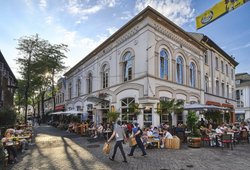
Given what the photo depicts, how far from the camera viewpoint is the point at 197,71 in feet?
75.8

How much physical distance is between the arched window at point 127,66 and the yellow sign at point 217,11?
9.11 m

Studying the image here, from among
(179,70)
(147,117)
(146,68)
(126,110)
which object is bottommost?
(147,117)

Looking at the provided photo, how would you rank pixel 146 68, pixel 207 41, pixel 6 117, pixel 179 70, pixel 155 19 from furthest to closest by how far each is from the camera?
→ 1. pixel 207 41
2. pixel 179 70
3. pixel 6 117
4. pixel 155 19
5. pixel 146 68

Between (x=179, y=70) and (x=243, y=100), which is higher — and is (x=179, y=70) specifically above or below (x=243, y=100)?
above

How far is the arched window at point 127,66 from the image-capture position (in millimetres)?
18781

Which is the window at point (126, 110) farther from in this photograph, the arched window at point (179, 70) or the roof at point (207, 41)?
the roof at point (207, 41)

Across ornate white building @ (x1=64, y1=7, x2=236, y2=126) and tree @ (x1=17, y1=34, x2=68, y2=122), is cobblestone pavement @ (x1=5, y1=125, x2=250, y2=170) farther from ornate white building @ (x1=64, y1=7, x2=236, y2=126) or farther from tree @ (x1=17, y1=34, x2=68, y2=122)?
tree @ (x1=17, y1=34, x2=68, y2=122)

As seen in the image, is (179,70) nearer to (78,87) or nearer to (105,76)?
(105,76)

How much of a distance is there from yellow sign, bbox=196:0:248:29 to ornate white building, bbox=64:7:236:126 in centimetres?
646

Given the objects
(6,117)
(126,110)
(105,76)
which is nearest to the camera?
(126,110)

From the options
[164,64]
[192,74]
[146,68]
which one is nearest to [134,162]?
[146,68]

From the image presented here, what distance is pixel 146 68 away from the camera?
16312mm

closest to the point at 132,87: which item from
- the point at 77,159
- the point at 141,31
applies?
the point at 141,31

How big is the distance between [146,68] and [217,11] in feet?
25.8
